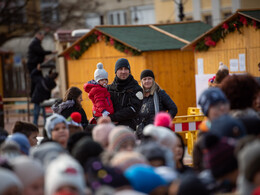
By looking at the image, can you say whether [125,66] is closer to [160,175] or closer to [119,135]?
[119,135]

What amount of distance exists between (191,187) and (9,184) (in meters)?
1.19

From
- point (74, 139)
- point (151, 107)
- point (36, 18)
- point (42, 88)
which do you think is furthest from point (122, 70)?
point (36, 18)

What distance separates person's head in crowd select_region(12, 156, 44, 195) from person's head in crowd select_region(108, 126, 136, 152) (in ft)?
2.47

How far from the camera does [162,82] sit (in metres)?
13.8

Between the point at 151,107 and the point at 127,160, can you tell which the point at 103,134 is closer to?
the point at 127,160

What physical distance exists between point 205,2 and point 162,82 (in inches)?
915

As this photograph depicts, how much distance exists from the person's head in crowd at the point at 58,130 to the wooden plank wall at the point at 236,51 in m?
6.75

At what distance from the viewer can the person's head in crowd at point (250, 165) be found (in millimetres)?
3701

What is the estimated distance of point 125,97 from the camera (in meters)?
8.45

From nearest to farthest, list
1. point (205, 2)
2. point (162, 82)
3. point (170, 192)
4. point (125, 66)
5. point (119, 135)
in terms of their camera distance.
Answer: point (170, 192) → point (119, 135) → point (125, 66) → point (162, 82) → point (205, 2)

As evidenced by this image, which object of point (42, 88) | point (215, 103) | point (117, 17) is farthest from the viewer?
point (117, 17)

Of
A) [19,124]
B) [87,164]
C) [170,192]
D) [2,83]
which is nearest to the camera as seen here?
[170,192]

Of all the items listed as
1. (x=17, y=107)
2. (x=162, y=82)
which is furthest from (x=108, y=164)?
(x=17, y=107)

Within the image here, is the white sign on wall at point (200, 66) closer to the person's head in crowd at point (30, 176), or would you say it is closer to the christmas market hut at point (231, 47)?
the christmas market hut at point (231, 47)
